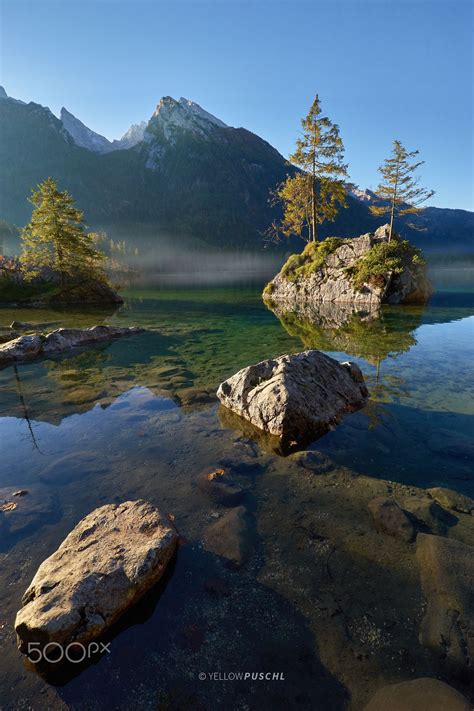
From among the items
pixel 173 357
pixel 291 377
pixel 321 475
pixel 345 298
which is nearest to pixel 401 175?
pixel 345 298

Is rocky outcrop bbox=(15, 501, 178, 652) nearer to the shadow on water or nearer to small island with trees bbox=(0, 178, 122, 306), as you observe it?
the shadow on water

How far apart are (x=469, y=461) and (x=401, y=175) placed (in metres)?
44.6

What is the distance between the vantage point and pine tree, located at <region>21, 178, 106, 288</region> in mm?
36875

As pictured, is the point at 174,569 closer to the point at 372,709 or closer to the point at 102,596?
the point at 102,596

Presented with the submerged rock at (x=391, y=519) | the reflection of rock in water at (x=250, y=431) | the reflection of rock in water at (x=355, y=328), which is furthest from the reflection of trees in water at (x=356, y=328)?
the submerged rock at (x=391, y=519)

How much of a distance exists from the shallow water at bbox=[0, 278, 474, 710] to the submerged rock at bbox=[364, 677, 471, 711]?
0.14 meters

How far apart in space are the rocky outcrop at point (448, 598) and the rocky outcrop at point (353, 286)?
3088 cm

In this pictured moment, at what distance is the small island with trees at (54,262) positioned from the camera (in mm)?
37062

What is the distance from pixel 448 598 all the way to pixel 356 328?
2104 centimetres

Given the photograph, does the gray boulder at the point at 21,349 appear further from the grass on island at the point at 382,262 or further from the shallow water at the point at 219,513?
the grass on island at the point at 382,262

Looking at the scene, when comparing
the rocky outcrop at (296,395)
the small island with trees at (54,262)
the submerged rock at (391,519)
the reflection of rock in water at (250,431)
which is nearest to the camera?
the submerged rock at (391,519)

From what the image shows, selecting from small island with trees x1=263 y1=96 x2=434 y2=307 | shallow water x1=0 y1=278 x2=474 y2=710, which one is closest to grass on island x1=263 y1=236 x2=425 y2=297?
small island with trees x1=263 y1=96 x2=434 y2=307

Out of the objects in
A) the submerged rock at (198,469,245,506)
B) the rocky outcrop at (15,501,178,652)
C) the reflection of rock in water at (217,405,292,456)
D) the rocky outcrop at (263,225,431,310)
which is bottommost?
the submerged rock at (198,469,245,506)

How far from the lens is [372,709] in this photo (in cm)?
326
